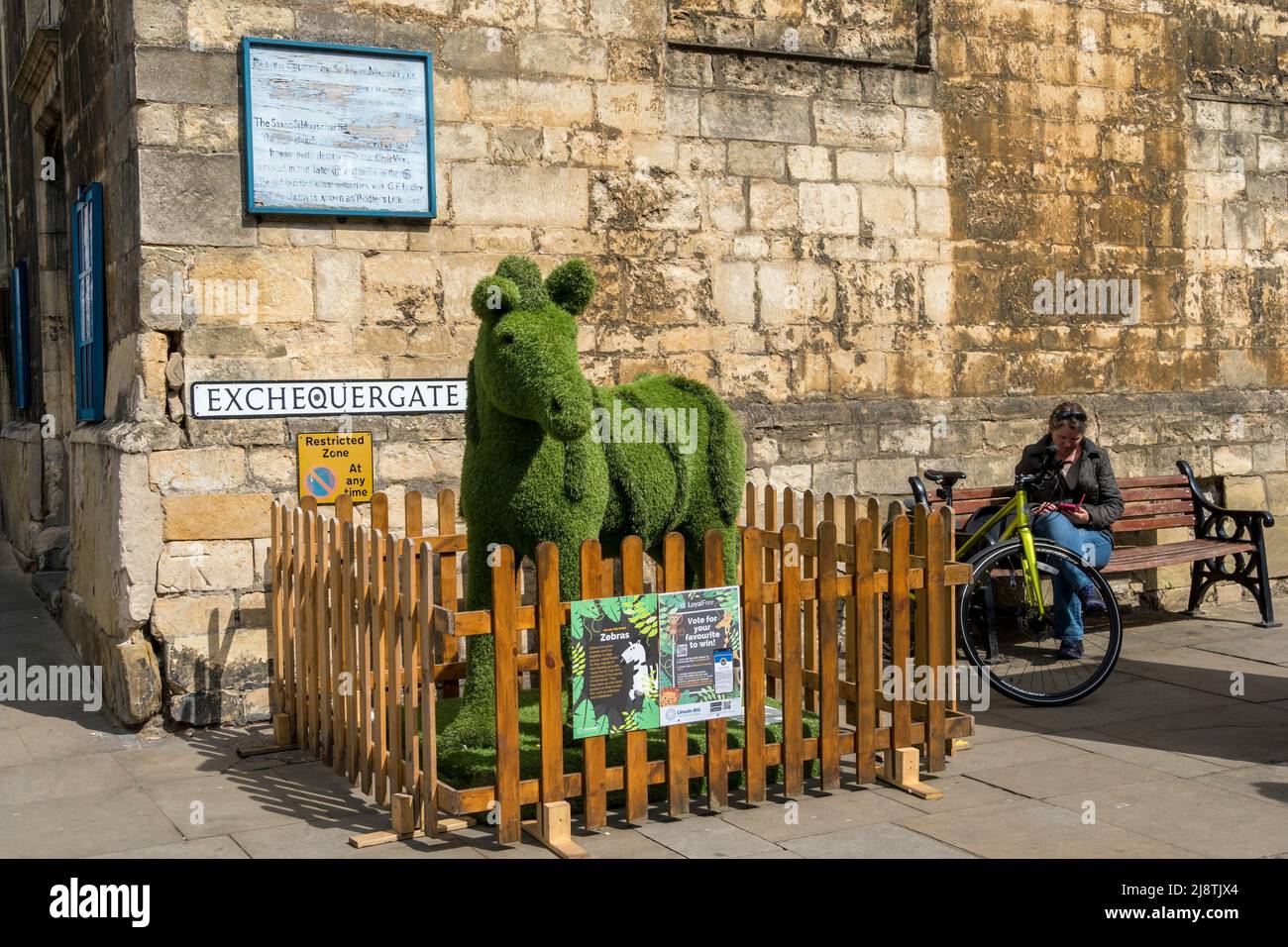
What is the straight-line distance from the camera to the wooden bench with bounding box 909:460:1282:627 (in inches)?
321

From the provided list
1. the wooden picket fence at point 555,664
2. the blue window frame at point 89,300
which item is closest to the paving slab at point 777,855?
the wooden picket fence at point 555,664

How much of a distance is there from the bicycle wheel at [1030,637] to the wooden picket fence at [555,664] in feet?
3.16

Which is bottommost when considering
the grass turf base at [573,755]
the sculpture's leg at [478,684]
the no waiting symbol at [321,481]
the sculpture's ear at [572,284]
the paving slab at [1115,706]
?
the paving slab at [1115,706]

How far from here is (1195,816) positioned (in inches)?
192

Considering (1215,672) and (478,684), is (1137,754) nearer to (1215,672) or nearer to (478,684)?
(1215,672)

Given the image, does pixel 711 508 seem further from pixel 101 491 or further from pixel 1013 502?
pixel 101 491

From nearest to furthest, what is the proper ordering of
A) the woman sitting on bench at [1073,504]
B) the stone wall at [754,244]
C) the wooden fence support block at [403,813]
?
the wooden fence support block at [403,813] < the stone wall at [754,244] < the woman sitting on bench at [1073,504]

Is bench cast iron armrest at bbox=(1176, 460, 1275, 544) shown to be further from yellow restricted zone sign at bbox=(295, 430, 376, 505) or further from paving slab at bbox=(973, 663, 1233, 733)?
yellow restricted zone sign at bbox=(295, 430, 376, 505)

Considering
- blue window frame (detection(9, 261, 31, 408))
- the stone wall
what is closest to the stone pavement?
the stone wall

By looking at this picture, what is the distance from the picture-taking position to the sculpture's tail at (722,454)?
19.0 feet

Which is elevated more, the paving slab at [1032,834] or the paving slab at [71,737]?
the paving slab at [71,737]

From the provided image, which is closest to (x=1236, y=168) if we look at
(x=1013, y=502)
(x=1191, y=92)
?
(x=1191, y=92)

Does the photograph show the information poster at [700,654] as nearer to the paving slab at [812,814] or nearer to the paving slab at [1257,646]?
the paving slab at [812,814]

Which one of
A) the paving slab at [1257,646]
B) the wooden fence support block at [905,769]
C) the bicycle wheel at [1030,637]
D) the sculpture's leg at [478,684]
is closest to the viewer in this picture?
the sculpture's leg at [478,684]
